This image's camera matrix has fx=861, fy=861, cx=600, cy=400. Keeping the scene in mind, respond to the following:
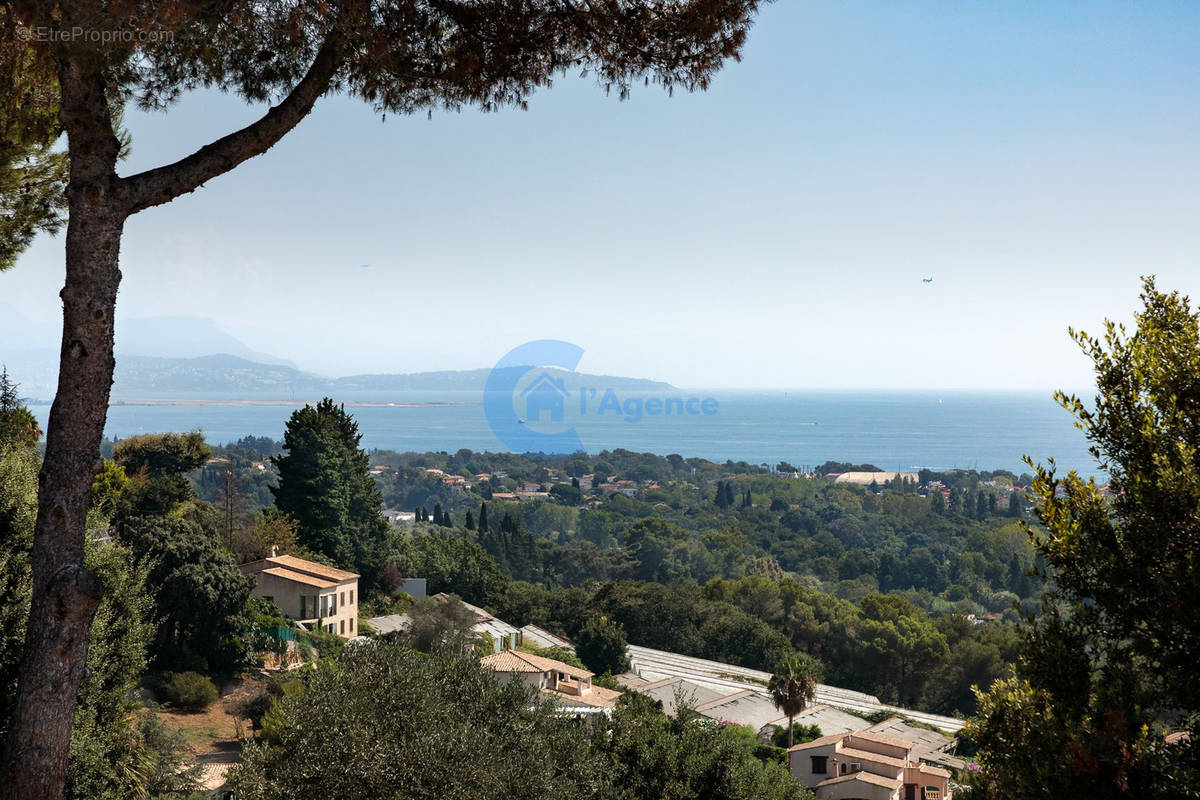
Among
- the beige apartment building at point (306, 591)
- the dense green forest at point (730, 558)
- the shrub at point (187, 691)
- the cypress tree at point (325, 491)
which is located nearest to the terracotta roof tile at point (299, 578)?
the beige apartment building at point (306, 591)

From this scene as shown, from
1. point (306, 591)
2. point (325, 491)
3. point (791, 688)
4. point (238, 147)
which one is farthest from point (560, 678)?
point (238, 147)

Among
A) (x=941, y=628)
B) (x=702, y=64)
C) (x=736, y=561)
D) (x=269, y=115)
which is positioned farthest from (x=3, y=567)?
(x=736, y=561)

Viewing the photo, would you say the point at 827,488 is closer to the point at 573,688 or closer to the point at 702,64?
the point at 573,688

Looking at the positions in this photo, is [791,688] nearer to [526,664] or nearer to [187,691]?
[526,664]

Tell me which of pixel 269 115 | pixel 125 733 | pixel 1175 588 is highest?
pixel 269 115

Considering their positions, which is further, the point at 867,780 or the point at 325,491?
the point at 325,491

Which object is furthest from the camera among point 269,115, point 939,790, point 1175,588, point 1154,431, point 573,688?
point 573,688

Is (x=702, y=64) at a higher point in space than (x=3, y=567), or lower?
higher
